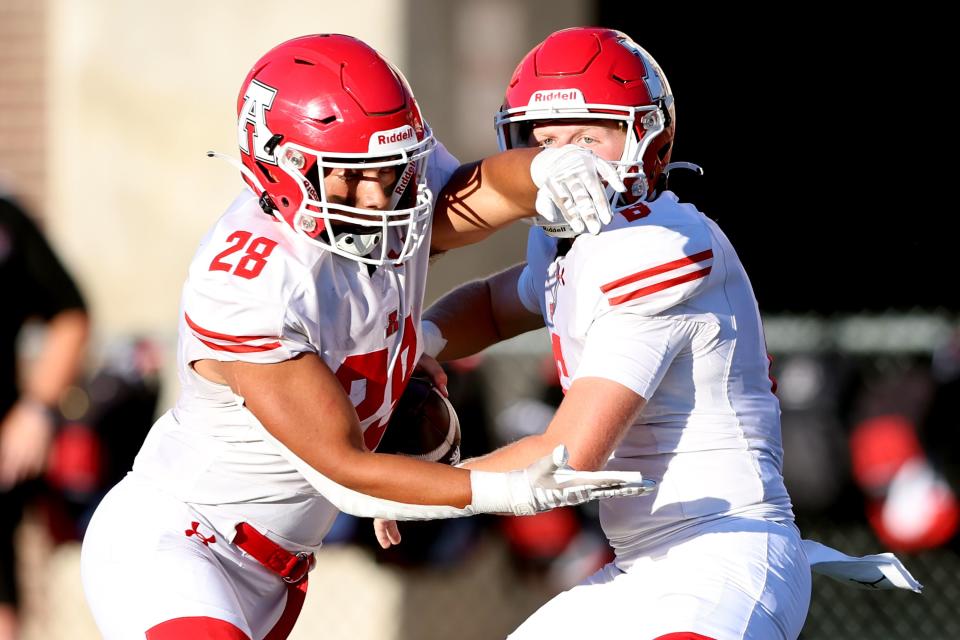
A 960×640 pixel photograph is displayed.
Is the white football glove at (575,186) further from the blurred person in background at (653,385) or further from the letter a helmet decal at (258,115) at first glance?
the letter a helmet decal at (258,115)

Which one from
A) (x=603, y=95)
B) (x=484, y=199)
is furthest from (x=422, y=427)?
(x=603, y=95)

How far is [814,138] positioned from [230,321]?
695 centimetres

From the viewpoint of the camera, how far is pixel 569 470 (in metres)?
2.69

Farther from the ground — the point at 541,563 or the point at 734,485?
the point at 734,485

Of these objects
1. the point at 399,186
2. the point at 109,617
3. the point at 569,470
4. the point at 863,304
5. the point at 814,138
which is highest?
the point at 399,186

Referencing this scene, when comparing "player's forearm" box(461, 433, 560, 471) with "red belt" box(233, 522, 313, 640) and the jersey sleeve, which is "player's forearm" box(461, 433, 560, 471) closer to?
the jersey sleeve

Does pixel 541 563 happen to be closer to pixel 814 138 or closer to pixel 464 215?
pixel 464 215

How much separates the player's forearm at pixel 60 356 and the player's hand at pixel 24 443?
61 mm

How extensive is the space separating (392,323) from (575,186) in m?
0.58

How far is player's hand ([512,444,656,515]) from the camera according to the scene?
2674 millimetres

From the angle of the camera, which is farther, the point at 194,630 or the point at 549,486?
the point at 194,630

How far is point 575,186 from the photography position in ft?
9.11

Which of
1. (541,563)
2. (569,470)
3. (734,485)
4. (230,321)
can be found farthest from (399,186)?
(541,563)

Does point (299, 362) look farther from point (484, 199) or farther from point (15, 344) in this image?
point (15, 344)
